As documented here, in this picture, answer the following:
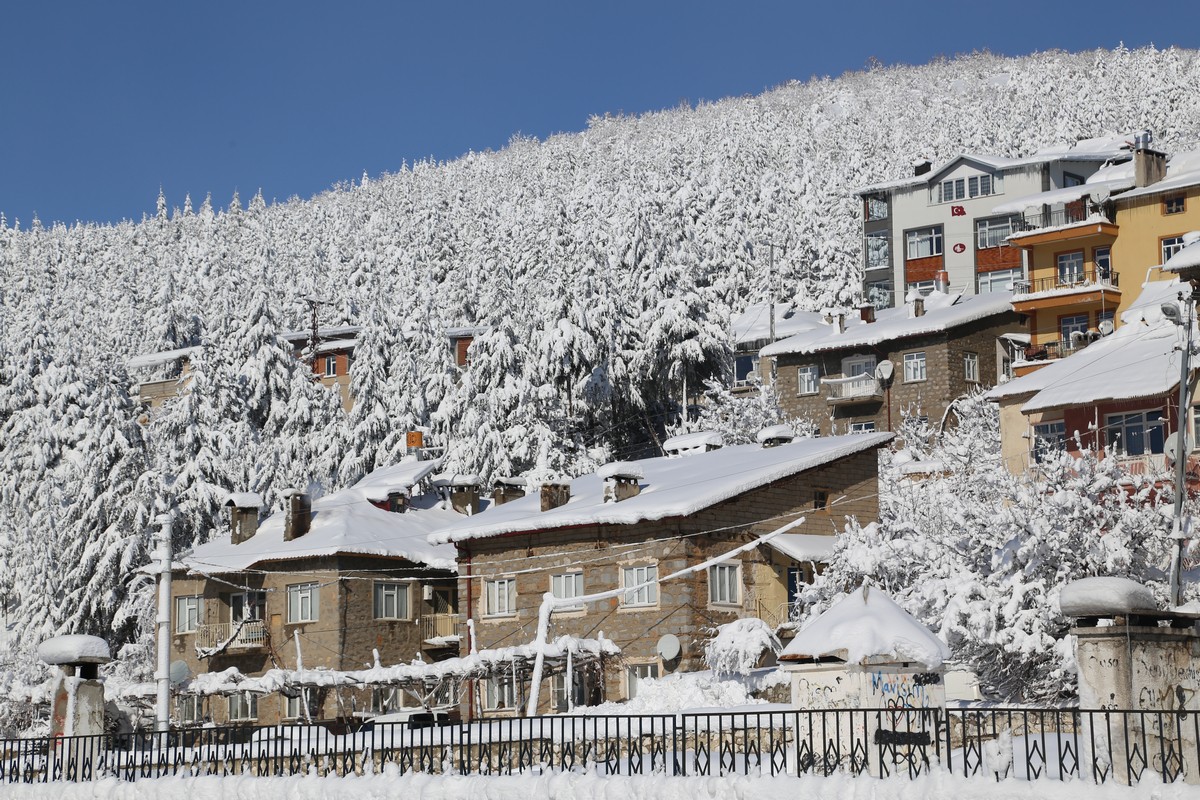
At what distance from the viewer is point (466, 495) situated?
5175 centimetres

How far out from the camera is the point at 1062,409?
4225 centimetres

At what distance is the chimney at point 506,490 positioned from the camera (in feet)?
164

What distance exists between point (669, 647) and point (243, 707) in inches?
627

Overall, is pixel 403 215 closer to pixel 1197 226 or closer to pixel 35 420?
pixel 35 420

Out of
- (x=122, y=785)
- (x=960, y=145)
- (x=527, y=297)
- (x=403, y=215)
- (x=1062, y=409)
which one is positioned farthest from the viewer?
(x=403, y=215)

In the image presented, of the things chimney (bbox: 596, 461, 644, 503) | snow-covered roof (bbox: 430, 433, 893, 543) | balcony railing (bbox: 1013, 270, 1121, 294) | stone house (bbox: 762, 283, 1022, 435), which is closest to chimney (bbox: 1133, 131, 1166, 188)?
balcony railing (bbox: 1013, 270, 1121, 294)

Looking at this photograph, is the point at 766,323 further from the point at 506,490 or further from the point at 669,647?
the point at 669,647

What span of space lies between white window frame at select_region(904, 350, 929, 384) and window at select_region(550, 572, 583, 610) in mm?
25003

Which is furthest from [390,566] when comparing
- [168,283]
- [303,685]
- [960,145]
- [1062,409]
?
[960,145]

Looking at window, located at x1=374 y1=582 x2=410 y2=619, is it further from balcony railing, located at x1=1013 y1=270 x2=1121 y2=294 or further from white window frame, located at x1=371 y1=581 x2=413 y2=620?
balcony railing, located at x1=1013 y1=270 x2=1121 y2=294

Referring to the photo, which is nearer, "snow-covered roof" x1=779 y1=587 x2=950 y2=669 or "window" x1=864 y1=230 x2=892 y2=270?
"snow-covered roof" x1=779 y1=587 x2=950 y2=669

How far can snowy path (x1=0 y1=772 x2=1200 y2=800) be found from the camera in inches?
576

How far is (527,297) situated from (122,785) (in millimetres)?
53565

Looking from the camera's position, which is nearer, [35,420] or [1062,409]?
[1062,409]
